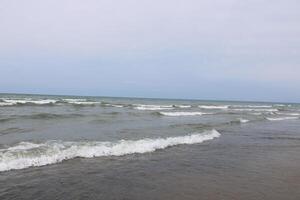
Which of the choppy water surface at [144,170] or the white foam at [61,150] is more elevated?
the white foam at [61,150]

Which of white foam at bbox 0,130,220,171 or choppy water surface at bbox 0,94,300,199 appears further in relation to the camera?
white foam at bbox 0,130,220,171

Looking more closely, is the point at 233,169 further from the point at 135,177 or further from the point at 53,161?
the point at 53,161

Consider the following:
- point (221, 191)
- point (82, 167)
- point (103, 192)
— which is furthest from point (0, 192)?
point (221, 191)

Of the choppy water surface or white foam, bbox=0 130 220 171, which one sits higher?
white foam, bbox=0 130 220 171

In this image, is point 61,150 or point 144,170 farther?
point 61,150

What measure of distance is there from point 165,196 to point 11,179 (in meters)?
3.28

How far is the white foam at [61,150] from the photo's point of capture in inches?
348

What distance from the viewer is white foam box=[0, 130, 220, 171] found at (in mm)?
8836

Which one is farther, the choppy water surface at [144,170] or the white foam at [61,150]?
the white foam at [61,150]

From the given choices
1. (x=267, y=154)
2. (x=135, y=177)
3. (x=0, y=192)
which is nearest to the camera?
(x=0, y=192)

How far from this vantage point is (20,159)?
8891 mm

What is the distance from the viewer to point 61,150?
33.7 feet

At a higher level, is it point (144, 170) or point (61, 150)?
point (61, 150)

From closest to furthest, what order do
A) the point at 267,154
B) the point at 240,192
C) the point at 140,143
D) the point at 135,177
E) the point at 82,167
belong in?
the point at 240,192 < the point at 135,177 < the point at 82,167 < the point at 267,154 < the point at 140,143
